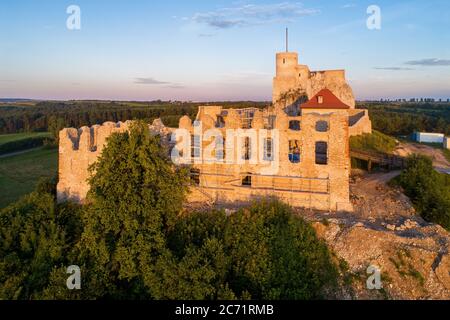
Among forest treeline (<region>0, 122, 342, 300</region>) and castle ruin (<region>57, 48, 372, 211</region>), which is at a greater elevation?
castle ruin (<region>57, 48, 372, 211</region>)

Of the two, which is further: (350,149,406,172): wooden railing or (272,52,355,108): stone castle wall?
(272,52,355,108): stone castle wall

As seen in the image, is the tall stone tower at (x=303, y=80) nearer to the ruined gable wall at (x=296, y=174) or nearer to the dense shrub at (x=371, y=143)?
the dense shrub at (x=371, y=143)

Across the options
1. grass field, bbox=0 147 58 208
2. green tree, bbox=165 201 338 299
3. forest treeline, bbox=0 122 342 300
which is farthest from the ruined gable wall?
grass field, bbox=0 147 58 208

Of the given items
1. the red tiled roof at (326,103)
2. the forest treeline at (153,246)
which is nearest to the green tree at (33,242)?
the forest treeline at (153,246)

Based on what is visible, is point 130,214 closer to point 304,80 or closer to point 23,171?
point 304,80

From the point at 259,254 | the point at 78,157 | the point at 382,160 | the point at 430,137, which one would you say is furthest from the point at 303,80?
the point at 259,254

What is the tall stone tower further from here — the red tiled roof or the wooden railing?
the wooden railing
